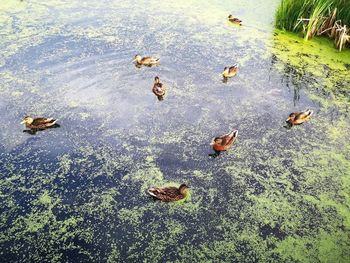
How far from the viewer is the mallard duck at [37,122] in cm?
355

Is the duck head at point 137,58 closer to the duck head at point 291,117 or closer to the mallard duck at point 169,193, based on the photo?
the duck head at point 291,117

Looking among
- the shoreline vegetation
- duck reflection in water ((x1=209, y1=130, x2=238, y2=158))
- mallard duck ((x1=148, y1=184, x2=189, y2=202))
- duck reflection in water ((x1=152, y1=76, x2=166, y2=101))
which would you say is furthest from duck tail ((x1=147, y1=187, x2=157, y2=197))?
the shoreline vegetation

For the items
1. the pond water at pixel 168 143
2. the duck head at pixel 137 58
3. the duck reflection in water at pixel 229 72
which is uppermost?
the duck head at pixel 137 58

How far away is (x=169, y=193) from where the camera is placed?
286 cm

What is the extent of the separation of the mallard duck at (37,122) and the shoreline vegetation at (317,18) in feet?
12.6

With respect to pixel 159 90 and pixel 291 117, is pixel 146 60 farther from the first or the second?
pixel 291 117

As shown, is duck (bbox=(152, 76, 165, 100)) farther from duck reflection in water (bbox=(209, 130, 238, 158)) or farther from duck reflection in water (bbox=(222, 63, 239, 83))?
duck reflection in water (bbox=(209, 130, 238, 158))

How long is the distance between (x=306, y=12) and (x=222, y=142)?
130 inches

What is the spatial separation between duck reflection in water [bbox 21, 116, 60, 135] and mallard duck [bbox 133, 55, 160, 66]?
146cm

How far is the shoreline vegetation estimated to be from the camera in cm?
520

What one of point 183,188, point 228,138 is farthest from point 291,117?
point 183,188

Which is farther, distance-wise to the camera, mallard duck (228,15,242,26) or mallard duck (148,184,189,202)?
mallard duck (228,15,242,26)

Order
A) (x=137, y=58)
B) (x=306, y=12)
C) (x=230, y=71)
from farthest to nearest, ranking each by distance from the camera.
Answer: (x=306, y=12) < (x=137, y=58) < (x=230, y=71)

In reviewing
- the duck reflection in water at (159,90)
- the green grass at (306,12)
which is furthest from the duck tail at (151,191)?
the green grass at (306,12)
